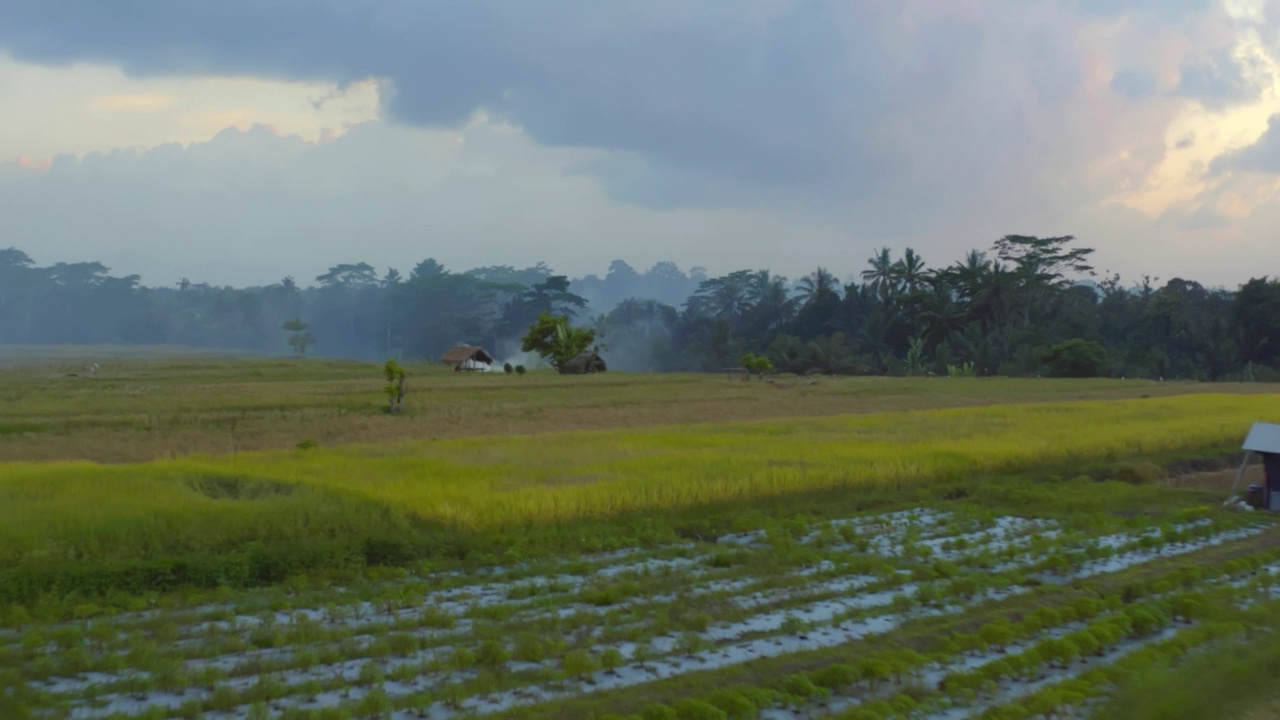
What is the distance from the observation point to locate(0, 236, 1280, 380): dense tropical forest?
61719mm

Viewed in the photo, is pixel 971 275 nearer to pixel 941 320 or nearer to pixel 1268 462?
pixel 941 320

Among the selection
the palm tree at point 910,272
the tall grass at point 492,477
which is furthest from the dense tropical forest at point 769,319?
the tall grass at point 492,477

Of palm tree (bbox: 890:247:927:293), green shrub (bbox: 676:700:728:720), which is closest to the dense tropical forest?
palm tree (bbox: 890:247:927:293)

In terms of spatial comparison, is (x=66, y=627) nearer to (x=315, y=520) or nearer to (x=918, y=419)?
(x=315, y=520)

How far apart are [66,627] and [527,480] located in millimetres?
6749

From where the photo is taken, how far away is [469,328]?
98.4 meters

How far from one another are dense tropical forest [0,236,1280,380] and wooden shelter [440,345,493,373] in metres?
19.7

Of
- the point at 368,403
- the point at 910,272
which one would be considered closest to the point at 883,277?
the point at 910,272

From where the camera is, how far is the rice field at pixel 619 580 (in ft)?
20.4

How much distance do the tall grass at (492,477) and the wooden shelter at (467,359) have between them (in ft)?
128

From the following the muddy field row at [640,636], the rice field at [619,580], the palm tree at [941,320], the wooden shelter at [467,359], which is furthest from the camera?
the palm tree at [941,320]

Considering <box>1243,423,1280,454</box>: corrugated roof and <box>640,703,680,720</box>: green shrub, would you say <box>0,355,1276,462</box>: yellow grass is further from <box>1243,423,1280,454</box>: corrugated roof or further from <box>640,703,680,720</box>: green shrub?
<box>640,703,680,720</box>: green shrub

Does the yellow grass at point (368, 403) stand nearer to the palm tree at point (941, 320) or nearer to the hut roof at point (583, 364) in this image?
the hut roof at point (583, 364)

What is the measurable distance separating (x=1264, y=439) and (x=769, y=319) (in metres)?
71.8
